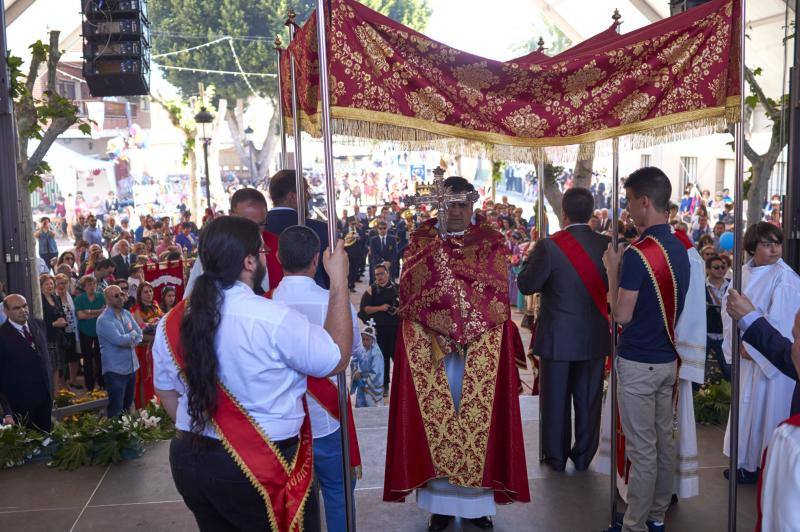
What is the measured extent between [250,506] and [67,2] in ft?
55.5

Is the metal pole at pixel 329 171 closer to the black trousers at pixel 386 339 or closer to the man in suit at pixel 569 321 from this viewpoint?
the man in suit at pixel 569 321

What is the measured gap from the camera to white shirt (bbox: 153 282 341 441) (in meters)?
2.71

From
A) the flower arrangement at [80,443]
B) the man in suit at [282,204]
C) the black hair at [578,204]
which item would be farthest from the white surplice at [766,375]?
the flower arrangement at [80,443]

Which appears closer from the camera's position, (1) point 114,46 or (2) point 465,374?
(2) point 465,374

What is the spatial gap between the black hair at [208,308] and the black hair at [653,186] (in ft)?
7.00

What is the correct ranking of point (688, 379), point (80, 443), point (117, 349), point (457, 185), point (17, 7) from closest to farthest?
point (688, 379) → point (457, 185) → point (80, 443) → point (117, 349) → point (17, 7)

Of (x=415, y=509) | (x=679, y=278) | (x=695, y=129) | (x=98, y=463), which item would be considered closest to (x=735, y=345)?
(x=679, y=278)

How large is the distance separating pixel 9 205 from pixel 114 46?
9.35 ft

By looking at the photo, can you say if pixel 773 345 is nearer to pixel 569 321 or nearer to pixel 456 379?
pixel 456 379

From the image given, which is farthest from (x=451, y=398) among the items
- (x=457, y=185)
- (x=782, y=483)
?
(x=782, y=483)

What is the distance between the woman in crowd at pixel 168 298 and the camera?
429 inches

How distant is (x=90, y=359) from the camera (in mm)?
10664

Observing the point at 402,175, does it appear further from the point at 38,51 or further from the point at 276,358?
the point at 276,358

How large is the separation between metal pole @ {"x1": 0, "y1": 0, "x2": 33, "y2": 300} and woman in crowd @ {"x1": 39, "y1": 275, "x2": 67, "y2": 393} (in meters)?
3.09
